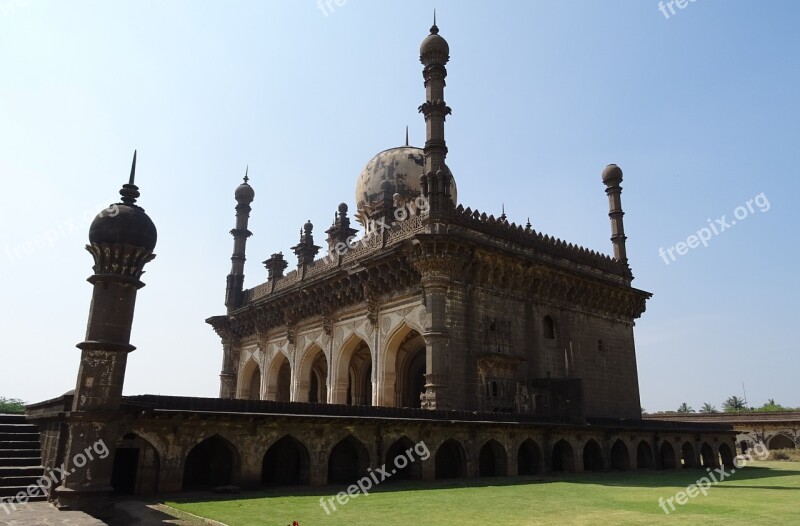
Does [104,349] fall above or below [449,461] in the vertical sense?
above

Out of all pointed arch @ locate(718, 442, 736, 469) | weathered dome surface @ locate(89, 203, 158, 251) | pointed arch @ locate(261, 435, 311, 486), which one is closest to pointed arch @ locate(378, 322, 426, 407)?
pointed arch @ locate(261, 435, 311, 486)

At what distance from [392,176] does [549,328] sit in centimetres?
1015

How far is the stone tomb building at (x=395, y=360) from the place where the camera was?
10258 millimetres

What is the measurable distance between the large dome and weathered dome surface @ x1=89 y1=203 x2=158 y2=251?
59.6 feet

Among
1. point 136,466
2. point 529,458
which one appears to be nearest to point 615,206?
point 529,458

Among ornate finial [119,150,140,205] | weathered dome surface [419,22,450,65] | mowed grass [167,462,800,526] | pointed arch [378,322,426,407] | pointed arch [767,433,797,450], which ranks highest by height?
weathered dome surface [419,22,450,65]

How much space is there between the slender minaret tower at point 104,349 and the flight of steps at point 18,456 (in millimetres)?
1786

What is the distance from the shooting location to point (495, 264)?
21.4 metres

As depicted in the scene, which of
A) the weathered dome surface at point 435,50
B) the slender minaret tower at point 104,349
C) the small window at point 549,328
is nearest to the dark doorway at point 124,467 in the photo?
the slender minaret tower at point 104,349

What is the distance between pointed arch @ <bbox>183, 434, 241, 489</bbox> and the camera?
14.6 metres

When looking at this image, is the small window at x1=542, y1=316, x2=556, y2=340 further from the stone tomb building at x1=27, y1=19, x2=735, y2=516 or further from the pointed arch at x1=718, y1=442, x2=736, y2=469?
the pointed arch at x1=718, y1=442, x2=736, y2=469

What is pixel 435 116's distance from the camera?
69.5ft

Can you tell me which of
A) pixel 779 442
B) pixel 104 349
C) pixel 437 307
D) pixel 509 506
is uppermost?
pixel 437 307

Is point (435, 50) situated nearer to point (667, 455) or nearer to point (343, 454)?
point (343, 454)
